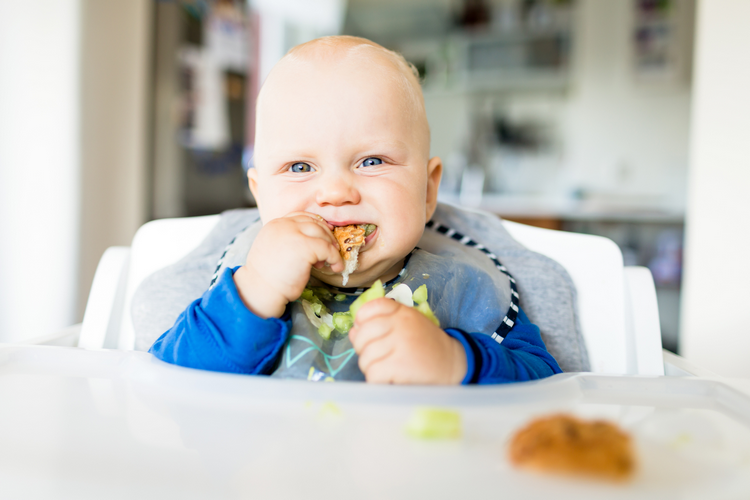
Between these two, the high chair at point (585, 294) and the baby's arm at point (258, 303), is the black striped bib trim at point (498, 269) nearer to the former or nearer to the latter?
the high chair at point (585, 294)

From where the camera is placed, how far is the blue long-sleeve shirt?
0.62 metres

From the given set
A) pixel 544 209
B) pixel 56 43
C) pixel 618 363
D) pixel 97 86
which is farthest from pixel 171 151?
pixel 544 209

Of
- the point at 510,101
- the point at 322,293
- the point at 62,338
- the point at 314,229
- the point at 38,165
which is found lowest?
the point at 62,338

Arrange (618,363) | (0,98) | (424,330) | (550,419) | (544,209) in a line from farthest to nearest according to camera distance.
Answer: (544,209) < (0,98) < (618,363) < (424,330) < (550,419)

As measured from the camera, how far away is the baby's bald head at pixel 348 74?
0.75 m

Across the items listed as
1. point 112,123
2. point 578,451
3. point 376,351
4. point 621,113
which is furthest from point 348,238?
point 621,113

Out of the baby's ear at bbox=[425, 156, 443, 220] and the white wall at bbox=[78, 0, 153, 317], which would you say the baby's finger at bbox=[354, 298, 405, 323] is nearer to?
the baby's ear at bbox=[425, 156, 443, 220]

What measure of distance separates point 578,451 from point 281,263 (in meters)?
0.40

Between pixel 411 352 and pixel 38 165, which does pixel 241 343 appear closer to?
pixel 411 352

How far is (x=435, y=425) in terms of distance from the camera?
1.28 feet

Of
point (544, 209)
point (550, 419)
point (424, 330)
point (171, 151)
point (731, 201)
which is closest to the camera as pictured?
point (550, 419)

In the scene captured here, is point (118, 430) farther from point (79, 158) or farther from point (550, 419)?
point (79, 158)

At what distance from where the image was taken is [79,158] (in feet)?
5.92

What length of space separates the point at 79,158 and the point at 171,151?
0.50 metres
